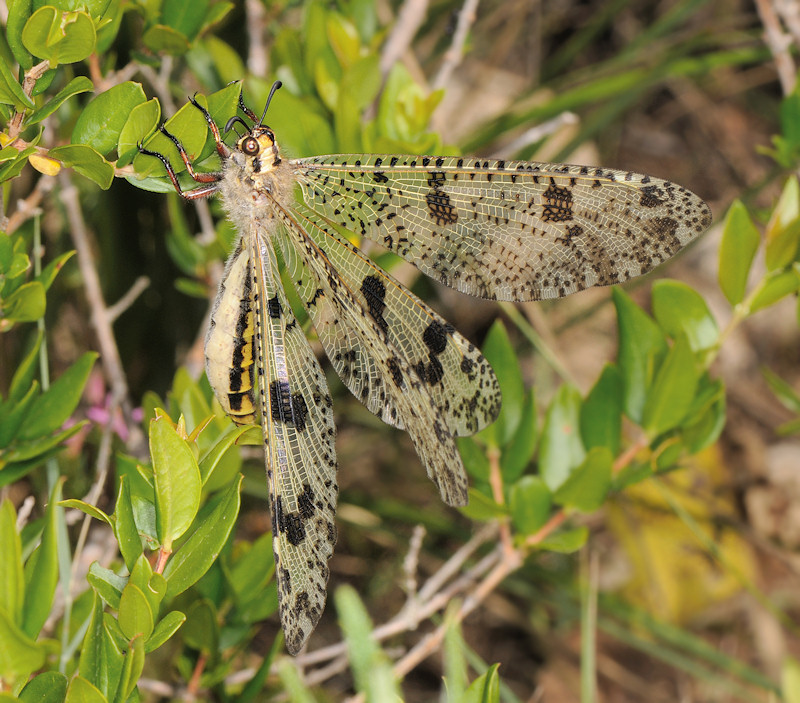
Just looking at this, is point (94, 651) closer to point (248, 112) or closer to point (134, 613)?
point (134, 613)

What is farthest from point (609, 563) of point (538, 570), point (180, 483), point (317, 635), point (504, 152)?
point (180, 483)

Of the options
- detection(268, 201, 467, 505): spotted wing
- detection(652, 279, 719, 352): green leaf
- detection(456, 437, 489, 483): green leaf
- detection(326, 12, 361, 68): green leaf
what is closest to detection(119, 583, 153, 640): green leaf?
detection(268, 201, 467, 505): spotted wing

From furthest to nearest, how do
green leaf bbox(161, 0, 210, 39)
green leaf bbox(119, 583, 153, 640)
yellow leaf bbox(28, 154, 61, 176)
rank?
green leaf bbox(161, 0, 210, 39)
yellow leaf bbox(28, 154, 61, 176)
green leaf bbox(119, 583, 153, 640)

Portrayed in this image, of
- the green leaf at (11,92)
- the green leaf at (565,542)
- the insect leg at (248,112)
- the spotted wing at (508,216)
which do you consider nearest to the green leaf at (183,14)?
the insect leg at (248,112)

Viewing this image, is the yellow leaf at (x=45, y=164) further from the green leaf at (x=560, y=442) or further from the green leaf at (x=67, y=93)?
the green leaf at (x=560, y=442)

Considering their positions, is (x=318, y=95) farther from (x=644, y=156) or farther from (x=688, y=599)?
(x=644, y=156)

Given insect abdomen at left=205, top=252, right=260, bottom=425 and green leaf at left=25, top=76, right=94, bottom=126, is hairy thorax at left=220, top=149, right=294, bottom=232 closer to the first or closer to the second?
insect abdomen at left=205, top=252, right=260, bottom=425
